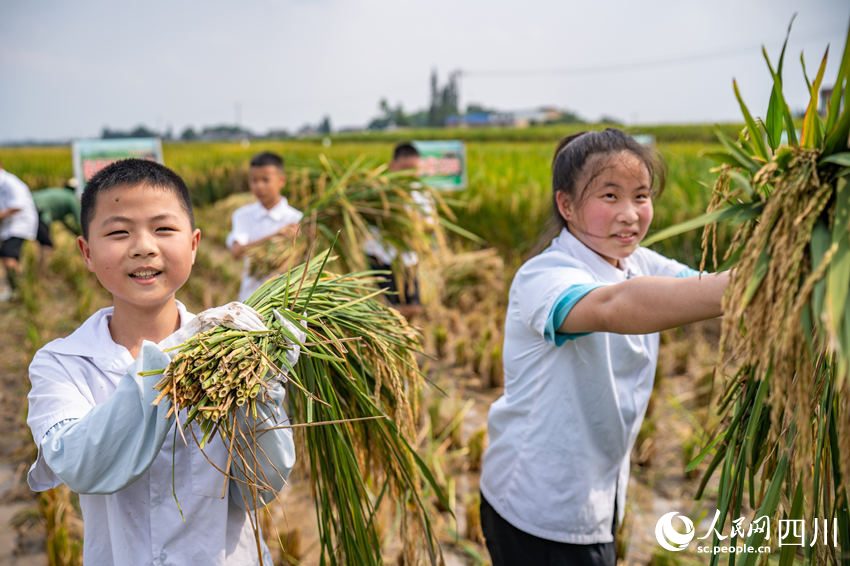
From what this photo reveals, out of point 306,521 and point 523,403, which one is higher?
point 523,403

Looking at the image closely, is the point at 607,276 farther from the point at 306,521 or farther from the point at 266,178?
the point at 266,178

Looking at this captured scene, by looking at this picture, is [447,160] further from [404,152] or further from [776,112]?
[776,112]

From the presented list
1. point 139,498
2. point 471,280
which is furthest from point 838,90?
point 471,280

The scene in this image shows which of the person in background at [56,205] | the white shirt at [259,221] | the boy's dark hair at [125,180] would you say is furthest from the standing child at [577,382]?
the person in background at [56,205]

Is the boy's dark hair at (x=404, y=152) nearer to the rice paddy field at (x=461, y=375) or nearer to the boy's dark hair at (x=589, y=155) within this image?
the rice paddy field at (x=461, y=375)

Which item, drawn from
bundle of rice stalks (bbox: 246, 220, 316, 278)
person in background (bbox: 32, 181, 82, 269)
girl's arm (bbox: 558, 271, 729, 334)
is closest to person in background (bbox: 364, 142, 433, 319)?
bundle of rice stalks (bbox: 246, 220, 316, 278)

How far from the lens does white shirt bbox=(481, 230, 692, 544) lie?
151cm

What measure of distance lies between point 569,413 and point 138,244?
1066 millimetres

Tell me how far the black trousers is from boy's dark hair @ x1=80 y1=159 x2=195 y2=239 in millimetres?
1141

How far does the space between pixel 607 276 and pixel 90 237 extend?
1210 millimetres

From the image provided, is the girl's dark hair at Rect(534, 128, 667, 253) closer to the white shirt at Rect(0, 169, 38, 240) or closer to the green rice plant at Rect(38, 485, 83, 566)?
the green rice plant at Rect(38, 485, 83, 566)

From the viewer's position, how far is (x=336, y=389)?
141cm

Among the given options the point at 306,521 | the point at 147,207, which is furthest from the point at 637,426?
the point at 306,521

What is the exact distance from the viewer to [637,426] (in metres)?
1.61
